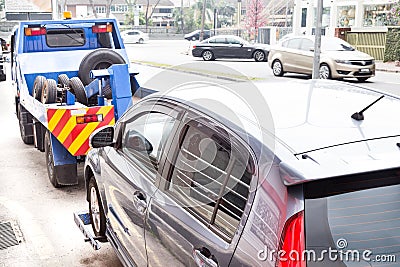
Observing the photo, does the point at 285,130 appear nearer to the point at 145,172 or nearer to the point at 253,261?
the point at 253,261

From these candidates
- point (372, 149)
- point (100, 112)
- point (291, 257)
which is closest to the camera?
point (291, 257)

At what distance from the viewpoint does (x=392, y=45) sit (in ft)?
85.8

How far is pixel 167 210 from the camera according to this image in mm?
3023

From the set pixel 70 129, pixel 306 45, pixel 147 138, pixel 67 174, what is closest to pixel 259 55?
pixel 306 45

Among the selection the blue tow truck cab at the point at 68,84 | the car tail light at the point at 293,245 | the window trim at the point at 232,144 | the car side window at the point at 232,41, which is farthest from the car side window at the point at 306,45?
the car tail light at the point at 293,245

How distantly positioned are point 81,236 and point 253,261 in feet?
10.9

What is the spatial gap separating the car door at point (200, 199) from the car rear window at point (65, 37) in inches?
253

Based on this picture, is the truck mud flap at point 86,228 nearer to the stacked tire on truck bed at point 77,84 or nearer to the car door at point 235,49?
the stacked tire on truck bed at point 77,84

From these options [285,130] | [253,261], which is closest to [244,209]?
[253,261]

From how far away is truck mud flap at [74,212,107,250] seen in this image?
4395 mm

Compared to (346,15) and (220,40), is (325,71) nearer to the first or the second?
(220,40)

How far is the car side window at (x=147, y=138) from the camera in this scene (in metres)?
3.44

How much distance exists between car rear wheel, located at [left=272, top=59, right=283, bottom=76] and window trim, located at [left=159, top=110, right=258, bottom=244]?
57.6 feet

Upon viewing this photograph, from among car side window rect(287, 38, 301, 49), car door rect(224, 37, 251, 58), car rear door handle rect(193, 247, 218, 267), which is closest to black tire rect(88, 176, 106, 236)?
car rear door handle rect(193, 247, 218, 267)
